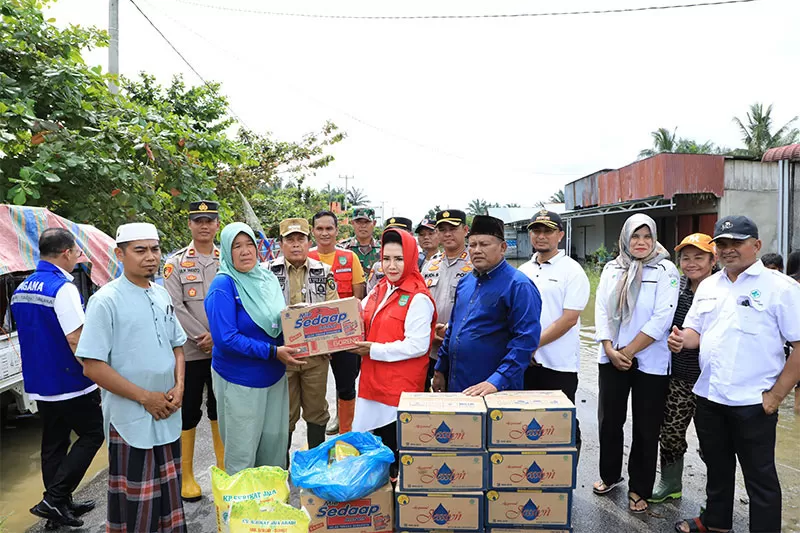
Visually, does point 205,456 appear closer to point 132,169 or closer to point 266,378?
point 266,378

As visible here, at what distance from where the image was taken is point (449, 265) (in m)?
4.40

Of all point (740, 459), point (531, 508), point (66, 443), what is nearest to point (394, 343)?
point (531, 508)

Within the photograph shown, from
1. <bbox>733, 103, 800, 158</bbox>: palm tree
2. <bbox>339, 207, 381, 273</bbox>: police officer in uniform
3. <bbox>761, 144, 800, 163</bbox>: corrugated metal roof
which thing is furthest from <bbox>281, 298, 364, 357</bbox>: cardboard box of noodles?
<bbox>733, 103, 800, 158</bbox>: palm tree

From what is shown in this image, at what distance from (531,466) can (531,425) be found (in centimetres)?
21

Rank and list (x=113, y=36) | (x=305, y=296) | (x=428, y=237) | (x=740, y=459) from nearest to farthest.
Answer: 1. (x=740, y=459)
2. (x=305, y=296)
3. (x=428, y=237)
4. (x=113, y=36)

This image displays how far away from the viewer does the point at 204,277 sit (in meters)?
4.06

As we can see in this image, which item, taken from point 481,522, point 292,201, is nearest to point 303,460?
point 481,522

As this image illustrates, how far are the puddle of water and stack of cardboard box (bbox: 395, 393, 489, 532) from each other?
2927 mm

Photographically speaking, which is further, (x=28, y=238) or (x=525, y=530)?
(x=28, y=238)

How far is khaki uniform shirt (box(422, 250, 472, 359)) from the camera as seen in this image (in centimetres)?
427

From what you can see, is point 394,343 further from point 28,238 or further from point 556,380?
point 28,238

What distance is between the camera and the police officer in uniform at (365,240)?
587 centimetres

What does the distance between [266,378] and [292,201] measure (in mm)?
13936

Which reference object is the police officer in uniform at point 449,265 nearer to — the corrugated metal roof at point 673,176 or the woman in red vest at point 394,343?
the woman in red vest at point 394,343
